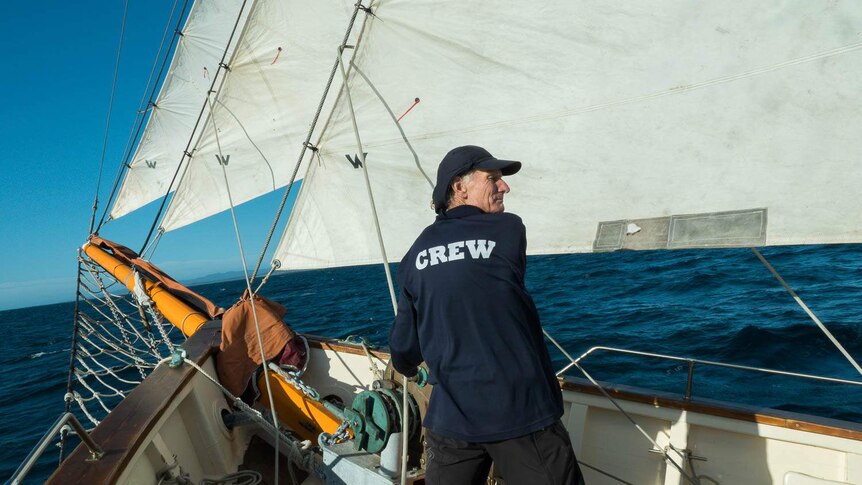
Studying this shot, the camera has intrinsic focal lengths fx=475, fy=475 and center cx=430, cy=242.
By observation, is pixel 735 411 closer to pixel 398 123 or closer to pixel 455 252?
pixel 455 252

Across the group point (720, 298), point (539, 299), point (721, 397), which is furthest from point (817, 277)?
point (721, 397)

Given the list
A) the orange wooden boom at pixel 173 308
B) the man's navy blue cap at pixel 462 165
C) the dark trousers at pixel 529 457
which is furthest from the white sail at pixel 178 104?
the dark trousers at pixel 529 457

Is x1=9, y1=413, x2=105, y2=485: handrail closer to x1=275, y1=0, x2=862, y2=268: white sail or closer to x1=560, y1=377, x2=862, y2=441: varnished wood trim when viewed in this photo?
x1=275, y1=0, x2=862, y2=268: white sail

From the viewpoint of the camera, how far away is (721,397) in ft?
17.3

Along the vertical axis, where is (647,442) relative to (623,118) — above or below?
below

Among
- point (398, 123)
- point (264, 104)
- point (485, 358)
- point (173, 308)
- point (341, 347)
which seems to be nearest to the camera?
point (485, 358)

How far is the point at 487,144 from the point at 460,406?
1.78 metres

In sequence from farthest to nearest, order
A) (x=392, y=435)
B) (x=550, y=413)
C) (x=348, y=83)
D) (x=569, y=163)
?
(x=348, y=83) → (x=569, y=163) → (x=392, y=435) → (x=550, y=413)

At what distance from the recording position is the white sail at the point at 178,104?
898 cm

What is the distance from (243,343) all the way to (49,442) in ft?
7.25

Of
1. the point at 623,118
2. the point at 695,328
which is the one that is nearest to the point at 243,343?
the point at 623,118

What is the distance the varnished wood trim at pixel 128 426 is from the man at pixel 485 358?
1.65m

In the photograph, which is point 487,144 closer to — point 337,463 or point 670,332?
point 337,463

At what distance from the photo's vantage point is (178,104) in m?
9.95
